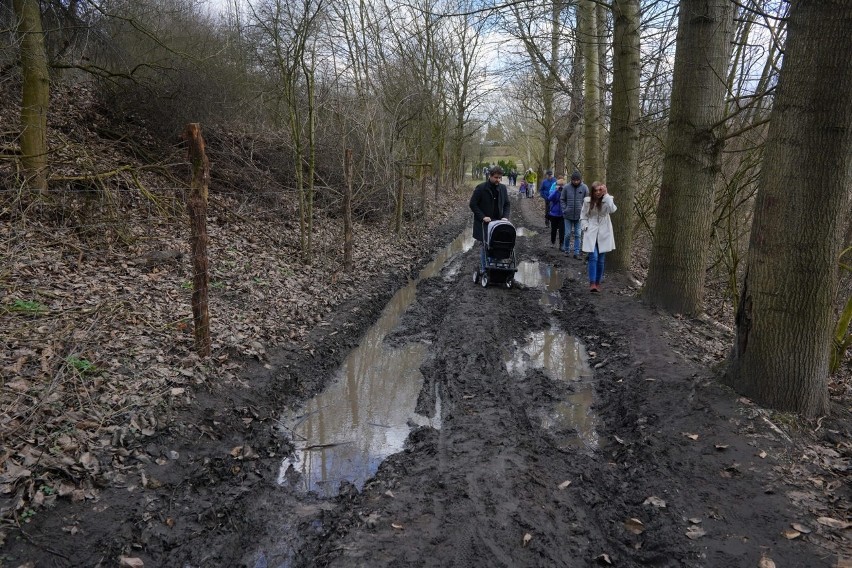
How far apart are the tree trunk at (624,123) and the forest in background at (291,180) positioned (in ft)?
0.14

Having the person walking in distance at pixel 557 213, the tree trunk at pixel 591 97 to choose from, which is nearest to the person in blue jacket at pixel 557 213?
the person walking in distance at pixel 557 213

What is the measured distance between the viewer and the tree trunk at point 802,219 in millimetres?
4203

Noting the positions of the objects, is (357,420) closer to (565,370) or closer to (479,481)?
(479,481)

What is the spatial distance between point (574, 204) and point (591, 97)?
256cm

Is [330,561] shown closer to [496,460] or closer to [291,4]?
[496,460]

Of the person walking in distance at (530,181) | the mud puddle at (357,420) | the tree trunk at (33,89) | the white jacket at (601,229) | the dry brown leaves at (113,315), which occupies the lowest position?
the mud puddle at (357,420)

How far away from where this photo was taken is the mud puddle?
15.5ft

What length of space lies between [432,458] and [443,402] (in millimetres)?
1289

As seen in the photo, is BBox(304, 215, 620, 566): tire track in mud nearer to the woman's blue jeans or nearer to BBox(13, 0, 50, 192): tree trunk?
the woman's blue jeans

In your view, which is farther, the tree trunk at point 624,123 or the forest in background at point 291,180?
the tree trunk at point 624,123

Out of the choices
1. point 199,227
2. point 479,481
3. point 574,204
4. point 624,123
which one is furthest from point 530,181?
point 479,481

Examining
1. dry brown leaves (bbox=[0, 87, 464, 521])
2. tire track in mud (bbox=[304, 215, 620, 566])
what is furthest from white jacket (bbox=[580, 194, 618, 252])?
dry brown leaves (bbox=[0, 87, 464, 521])

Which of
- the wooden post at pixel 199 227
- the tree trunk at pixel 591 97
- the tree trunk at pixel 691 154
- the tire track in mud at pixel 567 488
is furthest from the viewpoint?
the tree trunk at pixel 591 97

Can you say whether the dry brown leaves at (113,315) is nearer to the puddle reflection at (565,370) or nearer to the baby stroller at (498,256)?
the baby stroller at (498,256)
